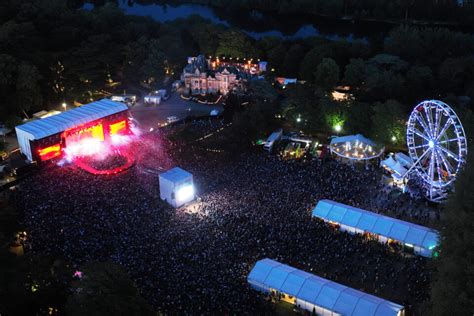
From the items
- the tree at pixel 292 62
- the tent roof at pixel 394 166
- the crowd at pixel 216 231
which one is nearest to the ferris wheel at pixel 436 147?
the tent roof at pixel 394 166

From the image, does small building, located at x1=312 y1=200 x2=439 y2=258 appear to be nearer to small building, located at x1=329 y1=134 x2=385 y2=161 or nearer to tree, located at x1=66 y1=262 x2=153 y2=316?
small building, located at x1=329 y1=134 x2=385 y2=161

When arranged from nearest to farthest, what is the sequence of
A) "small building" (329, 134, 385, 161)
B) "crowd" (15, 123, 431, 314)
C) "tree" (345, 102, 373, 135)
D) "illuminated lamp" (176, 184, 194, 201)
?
"crowd" (15, 123, 431, 314) → "illuminated lamp" (176, 184, 194, 201) → "small building" (329, 134, 385, 161) → "tree" (345, 102, 373, 135)

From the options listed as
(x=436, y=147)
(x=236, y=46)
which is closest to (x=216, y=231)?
(x=436, y=147)

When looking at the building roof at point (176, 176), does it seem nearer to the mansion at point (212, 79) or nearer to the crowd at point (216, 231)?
the crowd at point (216, 231)

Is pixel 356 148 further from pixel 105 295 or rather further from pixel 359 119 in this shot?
pixel 105 295

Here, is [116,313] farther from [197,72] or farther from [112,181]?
[197,72]

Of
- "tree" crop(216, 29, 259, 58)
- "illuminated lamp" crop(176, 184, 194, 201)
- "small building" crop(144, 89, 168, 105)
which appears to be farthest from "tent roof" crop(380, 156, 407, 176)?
"tree" crop(216, 29, 259, 58)
